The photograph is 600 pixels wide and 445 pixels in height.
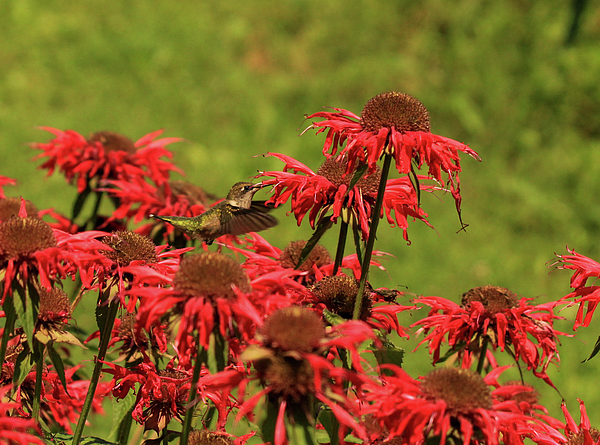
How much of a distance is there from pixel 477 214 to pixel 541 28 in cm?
250

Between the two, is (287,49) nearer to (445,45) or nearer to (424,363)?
(445,45)

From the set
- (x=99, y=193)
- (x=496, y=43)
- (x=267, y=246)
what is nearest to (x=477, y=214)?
(x=496, y=43)

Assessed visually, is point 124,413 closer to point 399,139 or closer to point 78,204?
point 399,139

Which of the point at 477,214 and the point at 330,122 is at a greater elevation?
the point at 477,214

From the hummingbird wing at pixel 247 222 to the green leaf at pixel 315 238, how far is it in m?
0.26

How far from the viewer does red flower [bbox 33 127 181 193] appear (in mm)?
3740

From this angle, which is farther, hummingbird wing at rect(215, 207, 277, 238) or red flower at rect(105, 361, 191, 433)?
hummingbird wing at rect(215, 207, 277, 238)

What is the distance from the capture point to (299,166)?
2213 millimetres

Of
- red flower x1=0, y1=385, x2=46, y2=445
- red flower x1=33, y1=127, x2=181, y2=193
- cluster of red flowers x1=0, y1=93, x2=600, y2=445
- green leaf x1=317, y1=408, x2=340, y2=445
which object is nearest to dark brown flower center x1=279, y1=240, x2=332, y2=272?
cluster of red flowers x1=0, y1=93, x2=600, y2=445

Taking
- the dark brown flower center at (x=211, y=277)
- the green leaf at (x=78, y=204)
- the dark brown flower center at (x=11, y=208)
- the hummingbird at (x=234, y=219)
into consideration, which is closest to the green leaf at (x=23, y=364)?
the dark brown flower center at (x=211, y=277)

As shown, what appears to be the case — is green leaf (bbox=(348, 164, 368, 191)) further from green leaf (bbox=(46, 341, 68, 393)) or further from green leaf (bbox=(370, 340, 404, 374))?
green leaf (bbox=(46, 341, 68, 393))

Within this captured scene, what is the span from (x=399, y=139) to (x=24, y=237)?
0.93 meters

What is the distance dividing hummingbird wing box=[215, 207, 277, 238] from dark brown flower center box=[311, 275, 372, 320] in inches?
14.4

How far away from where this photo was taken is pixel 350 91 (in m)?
8.33
